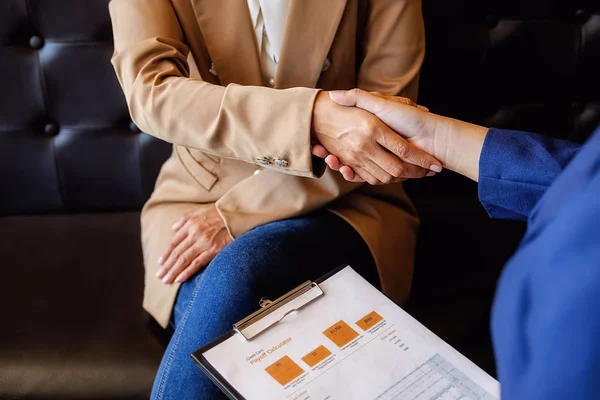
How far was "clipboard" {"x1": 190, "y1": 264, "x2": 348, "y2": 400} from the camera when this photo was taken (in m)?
0.68

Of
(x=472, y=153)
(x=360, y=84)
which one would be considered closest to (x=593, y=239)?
(x=472, y=153)

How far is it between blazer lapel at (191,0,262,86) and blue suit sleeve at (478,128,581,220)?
1.30 feet

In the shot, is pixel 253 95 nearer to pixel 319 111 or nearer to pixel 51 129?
pixel 319 111

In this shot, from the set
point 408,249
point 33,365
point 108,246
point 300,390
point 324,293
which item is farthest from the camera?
point 108,246

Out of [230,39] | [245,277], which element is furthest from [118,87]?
[245,277]

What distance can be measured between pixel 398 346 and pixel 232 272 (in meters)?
0.27

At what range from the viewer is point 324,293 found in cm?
80

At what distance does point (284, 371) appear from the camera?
2.28ft

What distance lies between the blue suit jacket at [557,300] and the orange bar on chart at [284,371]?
1.04ft

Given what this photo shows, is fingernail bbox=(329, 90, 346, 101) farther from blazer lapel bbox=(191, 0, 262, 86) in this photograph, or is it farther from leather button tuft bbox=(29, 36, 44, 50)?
leather button tuft bbox=(29, 36, 44, 50)

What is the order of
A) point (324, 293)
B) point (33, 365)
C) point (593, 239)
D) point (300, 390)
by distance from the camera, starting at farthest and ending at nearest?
point (33, 365), point (324, 293), point (300, 390), point (593, 239)

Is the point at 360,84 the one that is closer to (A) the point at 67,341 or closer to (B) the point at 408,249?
(B) the point at 408,249

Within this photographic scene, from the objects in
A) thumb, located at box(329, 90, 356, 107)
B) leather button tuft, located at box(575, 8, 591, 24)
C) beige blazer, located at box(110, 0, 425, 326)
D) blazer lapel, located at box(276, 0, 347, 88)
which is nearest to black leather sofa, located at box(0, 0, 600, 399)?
leather button tuft, located at box(575, 8, 591, 24)

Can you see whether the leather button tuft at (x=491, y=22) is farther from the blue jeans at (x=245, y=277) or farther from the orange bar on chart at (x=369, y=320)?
the orange bar on chart at (x=369, y=320)
